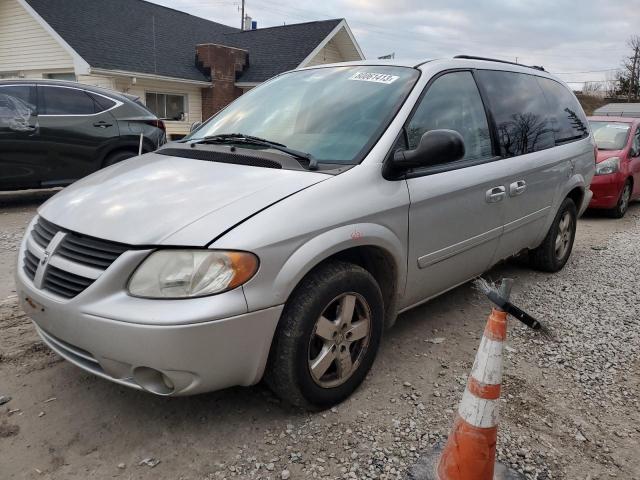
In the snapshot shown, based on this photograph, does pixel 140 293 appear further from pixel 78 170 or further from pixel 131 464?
pixel 78 170

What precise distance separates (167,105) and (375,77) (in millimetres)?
16023

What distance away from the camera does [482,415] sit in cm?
216

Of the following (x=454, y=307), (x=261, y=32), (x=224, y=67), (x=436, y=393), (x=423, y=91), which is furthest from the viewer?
(x=261, y=32)

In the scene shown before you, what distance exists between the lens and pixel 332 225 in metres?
2.52

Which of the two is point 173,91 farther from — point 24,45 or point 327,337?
point 327,337

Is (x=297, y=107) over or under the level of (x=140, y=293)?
over

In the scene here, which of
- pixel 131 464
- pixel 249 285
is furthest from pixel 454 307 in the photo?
pixel 131 464

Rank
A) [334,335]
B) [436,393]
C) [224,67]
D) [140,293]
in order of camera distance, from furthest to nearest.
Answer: [224,67], [436,393], [334,335], [140,293]

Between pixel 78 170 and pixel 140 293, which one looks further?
pixel 78 170

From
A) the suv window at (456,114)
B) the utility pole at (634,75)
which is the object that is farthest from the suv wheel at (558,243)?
the utility pole at (634,75)

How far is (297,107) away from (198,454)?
6.90 ft

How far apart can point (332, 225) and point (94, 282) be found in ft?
3.51

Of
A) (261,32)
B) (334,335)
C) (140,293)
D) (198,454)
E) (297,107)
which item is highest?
(261,32)

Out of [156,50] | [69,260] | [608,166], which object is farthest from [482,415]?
[156,50]
